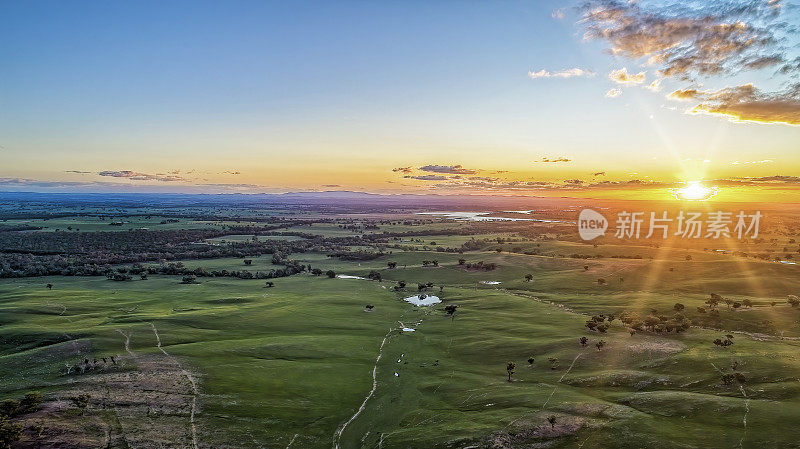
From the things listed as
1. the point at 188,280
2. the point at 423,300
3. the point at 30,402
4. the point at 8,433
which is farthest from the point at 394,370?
the point at 188,280

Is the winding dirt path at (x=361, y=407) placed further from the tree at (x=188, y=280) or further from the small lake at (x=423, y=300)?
the tree at (x=188, y=280)

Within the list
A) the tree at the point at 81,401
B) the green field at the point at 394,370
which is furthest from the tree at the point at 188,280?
the tree at the point at 81,401

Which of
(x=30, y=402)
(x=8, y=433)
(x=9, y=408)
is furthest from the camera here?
(x=30, y=402)

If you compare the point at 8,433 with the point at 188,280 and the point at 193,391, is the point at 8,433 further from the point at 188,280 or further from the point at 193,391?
the point at 188,280

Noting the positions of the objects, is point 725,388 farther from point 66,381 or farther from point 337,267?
point 337,267

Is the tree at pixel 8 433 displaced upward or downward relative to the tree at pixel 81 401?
upward

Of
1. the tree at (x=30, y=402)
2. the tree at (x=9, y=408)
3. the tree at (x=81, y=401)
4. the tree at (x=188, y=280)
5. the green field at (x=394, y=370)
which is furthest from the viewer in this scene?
the tree at (x=188, y=280)

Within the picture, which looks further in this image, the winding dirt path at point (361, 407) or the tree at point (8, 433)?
the winding dirt path at point (361, 407)

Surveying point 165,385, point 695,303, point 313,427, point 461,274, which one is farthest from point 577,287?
point 165,385

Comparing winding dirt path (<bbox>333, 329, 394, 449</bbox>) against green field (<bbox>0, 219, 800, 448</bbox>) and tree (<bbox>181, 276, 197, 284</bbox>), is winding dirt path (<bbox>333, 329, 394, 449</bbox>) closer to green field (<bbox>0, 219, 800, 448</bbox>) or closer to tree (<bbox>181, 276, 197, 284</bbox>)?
green field (<bbox>0, 219, 800, 448</bbox>)
